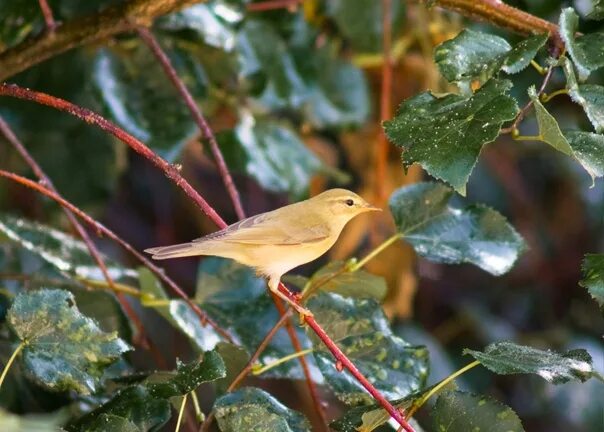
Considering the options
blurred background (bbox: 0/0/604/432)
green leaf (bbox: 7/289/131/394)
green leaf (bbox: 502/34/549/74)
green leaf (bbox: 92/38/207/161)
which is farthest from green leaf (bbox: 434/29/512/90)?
green leaf (bbox: 92/38/207/161)

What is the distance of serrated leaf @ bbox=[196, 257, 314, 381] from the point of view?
1.06 metres

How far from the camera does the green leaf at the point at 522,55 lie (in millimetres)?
804

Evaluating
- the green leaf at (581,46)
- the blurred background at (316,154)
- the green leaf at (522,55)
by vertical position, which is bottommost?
the blurred background at (316,154)

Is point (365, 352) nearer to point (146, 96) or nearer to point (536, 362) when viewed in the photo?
point (536, 362)

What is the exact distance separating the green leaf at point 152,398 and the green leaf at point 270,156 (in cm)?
63

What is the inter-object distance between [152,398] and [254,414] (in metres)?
0.11

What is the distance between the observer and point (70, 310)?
0.81 metres

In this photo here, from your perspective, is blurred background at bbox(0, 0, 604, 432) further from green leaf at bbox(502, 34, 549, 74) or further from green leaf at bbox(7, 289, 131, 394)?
green leaf at bbox(7, 289, 131, 394)

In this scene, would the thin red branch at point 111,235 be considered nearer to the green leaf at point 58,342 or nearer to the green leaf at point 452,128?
the green leaf at point 58,342

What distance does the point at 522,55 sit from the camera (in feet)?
Result: 2.65

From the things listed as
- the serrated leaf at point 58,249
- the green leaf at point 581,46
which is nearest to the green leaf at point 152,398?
the serrated leaf at point 58,249

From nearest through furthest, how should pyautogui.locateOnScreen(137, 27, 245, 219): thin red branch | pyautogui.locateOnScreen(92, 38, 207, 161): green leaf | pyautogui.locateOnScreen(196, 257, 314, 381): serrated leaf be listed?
pyautogui.locateOnScreen(137, 27, 245, 219): thin red branch → pyautogui.locateOnScreen(196, 257, 314, 381): serrated leaf → pyautogui.locateOnScreen(92, 38, 207, 161): green leaf

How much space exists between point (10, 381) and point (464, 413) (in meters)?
0.52

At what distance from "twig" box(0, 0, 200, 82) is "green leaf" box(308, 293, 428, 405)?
341mm
